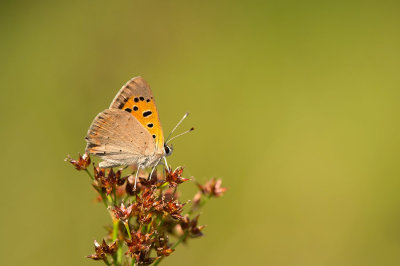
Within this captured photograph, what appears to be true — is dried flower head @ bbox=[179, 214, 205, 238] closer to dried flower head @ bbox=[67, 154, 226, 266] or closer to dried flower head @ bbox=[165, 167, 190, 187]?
dried flower head @ bbox=[67, 154, 226, 266]

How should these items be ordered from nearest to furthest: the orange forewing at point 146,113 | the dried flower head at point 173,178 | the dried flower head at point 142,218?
1. the dried flower head at point 142,218
2. the dried flower head at point 173,178
3. the orange forewing at point 146,113

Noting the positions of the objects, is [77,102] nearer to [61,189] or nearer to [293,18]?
[61,189]

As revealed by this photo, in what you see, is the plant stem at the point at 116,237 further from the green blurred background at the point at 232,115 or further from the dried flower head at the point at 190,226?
the green blurred background at the point at 232,115

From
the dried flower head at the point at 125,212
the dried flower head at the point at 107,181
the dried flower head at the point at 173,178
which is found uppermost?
the dried flower head at the point at 173,178

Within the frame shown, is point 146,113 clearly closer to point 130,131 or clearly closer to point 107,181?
point 130,131

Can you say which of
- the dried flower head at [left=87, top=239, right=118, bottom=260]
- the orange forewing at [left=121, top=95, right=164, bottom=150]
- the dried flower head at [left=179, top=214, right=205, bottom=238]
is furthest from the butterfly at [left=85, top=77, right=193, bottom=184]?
the dried flower head at [left=87, top=239, right=118, bottom=260]

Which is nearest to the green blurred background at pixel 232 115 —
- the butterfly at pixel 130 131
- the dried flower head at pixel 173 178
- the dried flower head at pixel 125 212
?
the butterfly at pixel 130 131
